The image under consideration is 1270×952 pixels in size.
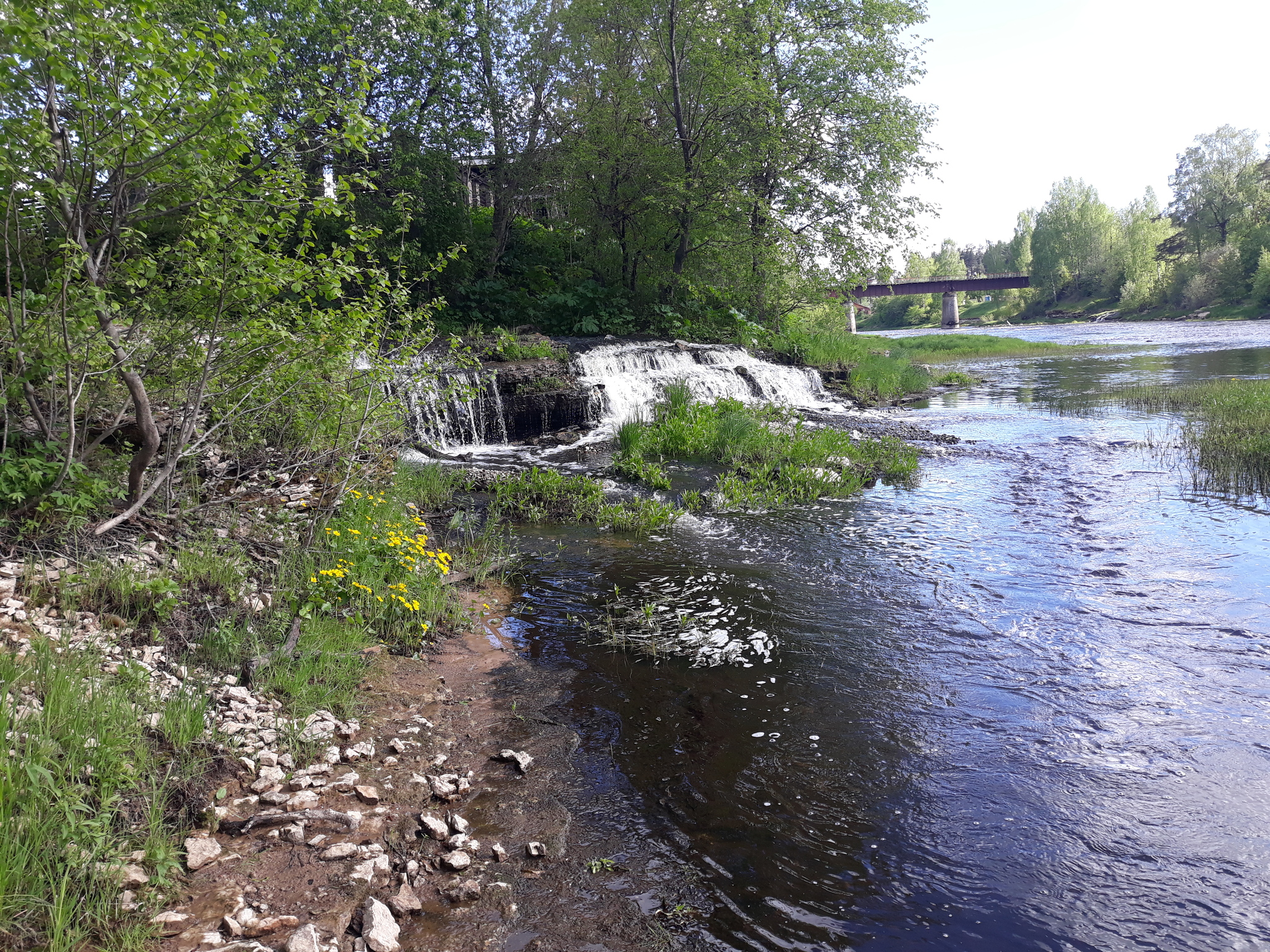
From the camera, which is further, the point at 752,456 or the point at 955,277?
the point at 955,277

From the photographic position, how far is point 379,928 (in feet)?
9.62

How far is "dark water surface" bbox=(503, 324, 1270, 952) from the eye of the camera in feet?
11.2

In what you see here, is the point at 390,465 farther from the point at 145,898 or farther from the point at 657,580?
the point at 145,898

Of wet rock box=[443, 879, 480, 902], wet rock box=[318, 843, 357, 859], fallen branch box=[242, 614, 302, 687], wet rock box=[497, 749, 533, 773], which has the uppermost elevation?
fallen branch box=[242, 614, 302, 687]

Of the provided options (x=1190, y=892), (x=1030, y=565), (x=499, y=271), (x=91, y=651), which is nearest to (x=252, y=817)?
(x=91, y=651)

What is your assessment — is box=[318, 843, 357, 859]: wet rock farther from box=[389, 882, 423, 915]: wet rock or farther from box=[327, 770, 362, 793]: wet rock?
box=[327, 770, 362, 793]: wet rock

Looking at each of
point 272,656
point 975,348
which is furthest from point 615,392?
point 975,348

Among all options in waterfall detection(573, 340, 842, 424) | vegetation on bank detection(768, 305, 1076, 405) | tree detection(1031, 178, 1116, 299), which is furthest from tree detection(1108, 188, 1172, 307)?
waterfall detection(573, 340, 842, 424)

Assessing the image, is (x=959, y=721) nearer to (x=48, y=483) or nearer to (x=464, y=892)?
(x=464, y=892)

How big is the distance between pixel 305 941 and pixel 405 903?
0.45 meters

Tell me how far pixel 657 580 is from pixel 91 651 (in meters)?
4.98

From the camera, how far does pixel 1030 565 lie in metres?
7.92

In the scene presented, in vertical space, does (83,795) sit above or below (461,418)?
below

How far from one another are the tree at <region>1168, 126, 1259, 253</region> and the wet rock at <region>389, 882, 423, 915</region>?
92.5 meters
